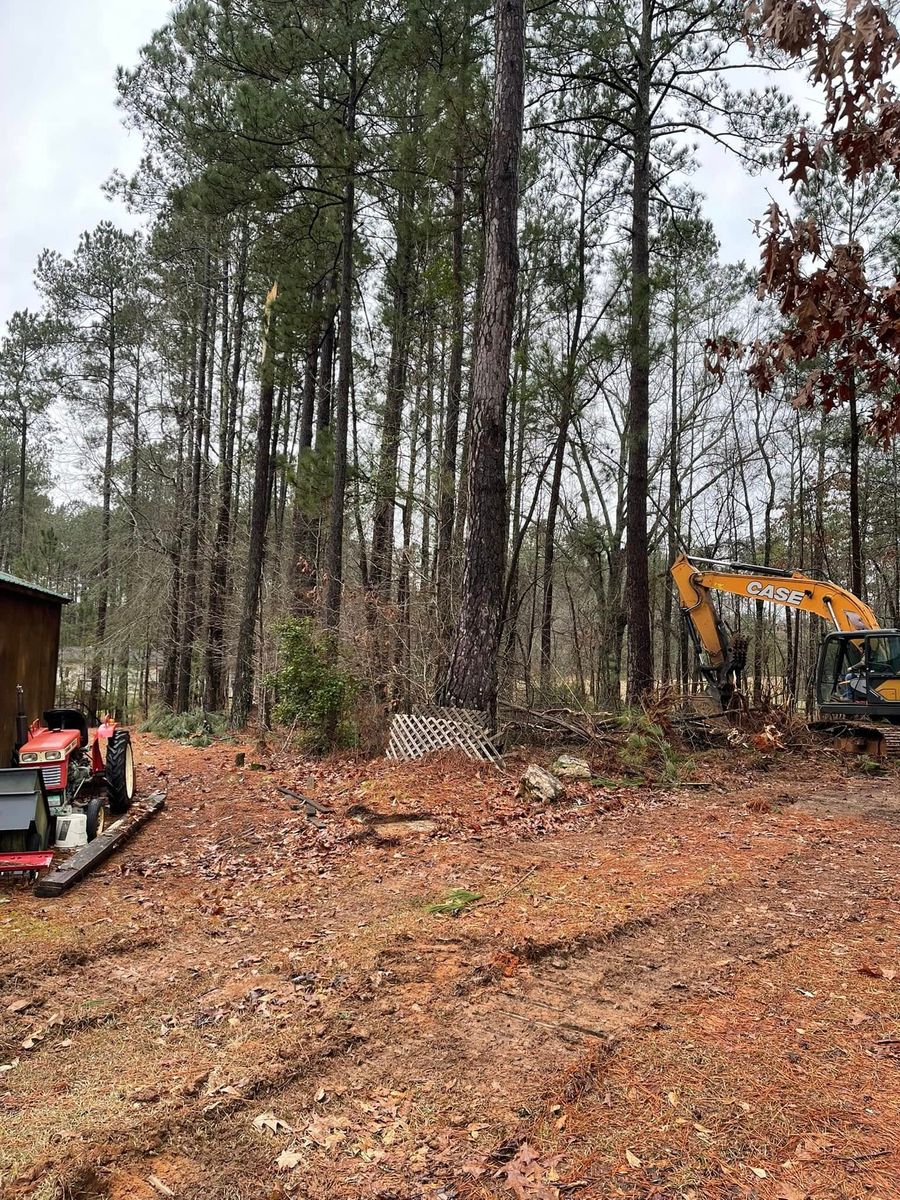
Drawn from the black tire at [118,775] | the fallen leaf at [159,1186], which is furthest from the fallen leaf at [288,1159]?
the black tire at [118,775]

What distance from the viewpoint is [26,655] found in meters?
7.91

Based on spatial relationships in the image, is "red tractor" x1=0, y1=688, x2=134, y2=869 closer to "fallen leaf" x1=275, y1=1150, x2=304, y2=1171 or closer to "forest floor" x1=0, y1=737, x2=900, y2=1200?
"forest floor" x1=0, y1=737, x2=900, y2=1200

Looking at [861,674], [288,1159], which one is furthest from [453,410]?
[288,1159]

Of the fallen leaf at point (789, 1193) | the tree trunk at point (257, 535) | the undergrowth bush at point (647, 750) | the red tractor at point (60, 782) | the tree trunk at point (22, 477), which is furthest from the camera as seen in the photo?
the tree trunk at point (22, 477)

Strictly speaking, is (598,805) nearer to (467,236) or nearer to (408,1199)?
(408,1199)

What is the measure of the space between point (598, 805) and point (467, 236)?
1176 cm

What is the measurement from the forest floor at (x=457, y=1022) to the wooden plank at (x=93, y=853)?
130 millimetres

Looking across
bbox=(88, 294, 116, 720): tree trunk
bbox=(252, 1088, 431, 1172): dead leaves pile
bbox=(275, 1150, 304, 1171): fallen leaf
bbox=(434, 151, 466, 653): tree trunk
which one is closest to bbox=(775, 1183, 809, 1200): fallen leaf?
bbox=(252, 1088, 431, 1172): dead leaves pile

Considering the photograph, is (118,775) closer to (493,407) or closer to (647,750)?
(493,407)

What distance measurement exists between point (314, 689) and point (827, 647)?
27.7 feet

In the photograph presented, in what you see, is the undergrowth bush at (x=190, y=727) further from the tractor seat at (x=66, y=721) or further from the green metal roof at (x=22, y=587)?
the green metal roof at (x=22, y=587)

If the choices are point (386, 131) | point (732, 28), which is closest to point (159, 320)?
point (386, 131)

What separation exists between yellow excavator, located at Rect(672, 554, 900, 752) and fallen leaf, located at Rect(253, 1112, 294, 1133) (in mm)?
11335

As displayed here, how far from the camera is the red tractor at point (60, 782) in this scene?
5.46 meters
